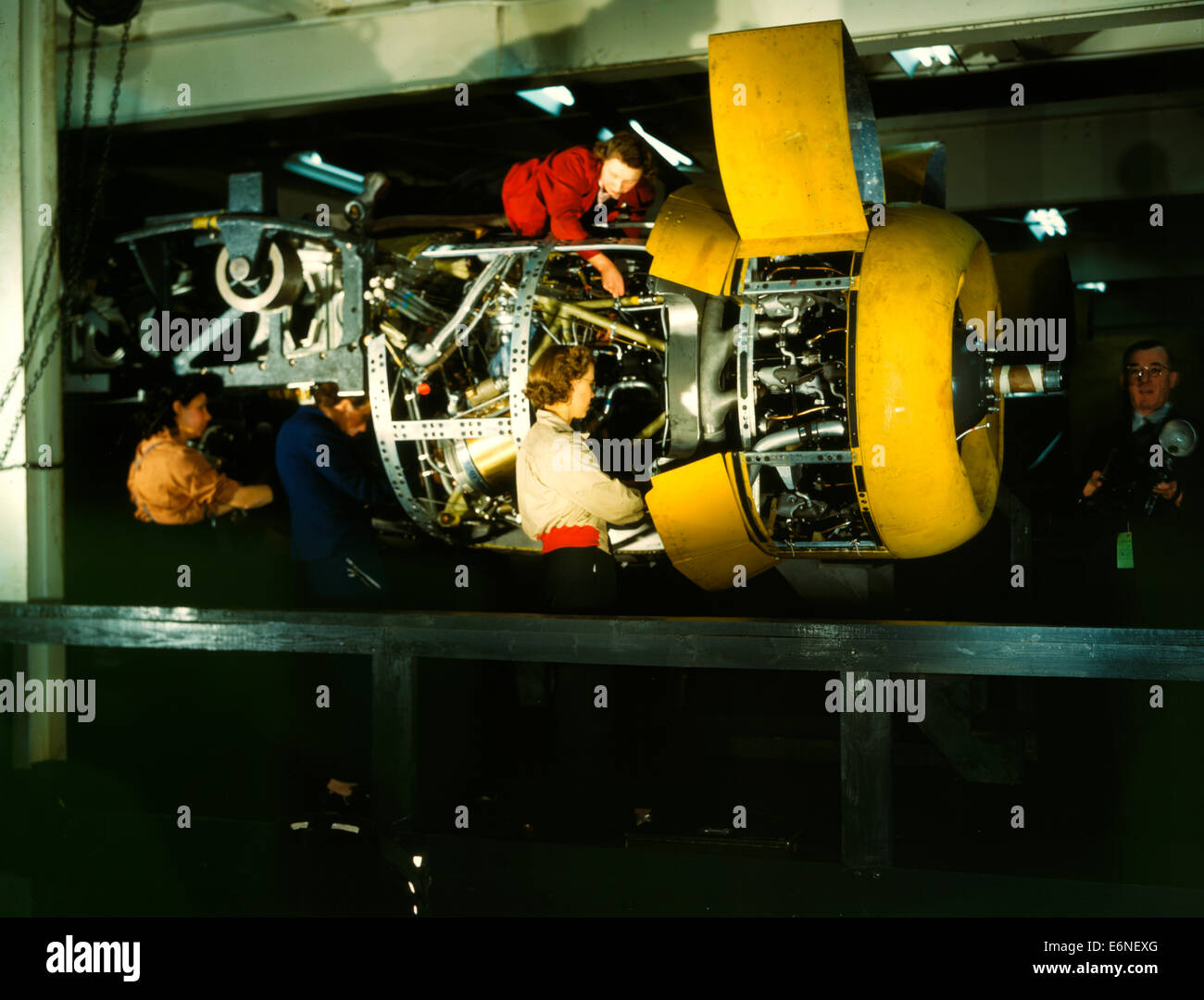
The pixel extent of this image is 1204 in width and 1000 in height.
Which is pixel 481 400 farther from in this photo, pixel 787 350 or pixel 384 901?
pixel 384 901

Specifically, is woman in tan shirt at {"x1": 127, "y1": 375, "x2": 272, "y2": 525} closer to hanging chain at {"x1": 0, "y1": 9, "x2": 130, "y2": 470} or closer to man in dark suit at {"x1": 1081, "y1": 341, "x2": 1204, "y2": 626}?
hanging chain at {"x1": 0, "y1": 9, "x2": 130, "y2": 470}

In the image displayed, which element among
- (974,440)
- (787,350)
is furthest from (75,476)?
(974,440)

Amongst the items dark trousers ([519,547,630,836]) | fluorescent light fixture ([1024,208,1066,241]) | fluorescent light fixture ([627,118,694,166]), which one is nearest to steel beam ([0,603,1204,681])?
dark trousers ([519,547,630,836])

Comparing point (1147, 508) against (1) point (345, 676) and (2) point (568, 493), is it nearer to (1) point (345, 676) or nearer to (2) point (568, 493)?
(2) point (568, 493)

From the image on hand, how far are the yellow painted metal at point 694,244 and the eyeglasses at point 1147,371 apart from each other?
2077 mm

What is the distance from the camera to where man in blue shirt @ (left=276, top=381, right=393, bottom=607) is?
5219 mm

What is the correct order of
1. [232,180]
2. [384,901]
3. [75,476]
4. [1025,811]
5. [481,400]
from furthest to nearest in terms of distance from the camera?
1. [75,476]
2. [232,180]
3. [481,400]
4. [1025,811]
5. [384,901]

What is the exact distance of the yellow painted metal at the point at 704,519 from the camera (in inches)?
175

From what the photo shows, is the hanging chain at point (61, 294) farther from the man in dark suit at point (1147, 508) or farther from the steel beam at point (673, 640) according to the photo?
the man in dark suit at point (1147, 508)

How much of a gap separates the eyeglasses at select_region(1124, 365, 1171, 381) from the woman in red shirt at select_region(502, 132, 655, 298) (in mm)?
2416

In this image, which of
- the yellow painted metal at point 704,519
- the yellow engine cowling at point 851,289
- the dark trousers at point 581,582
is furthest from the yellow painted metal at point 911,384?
the dark trousers at point 581,582

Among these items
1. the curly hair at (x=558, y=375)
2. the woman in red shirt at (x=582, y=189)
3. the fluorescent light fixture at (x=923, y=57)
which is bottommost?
the curly hair at (x=558, y=375)
